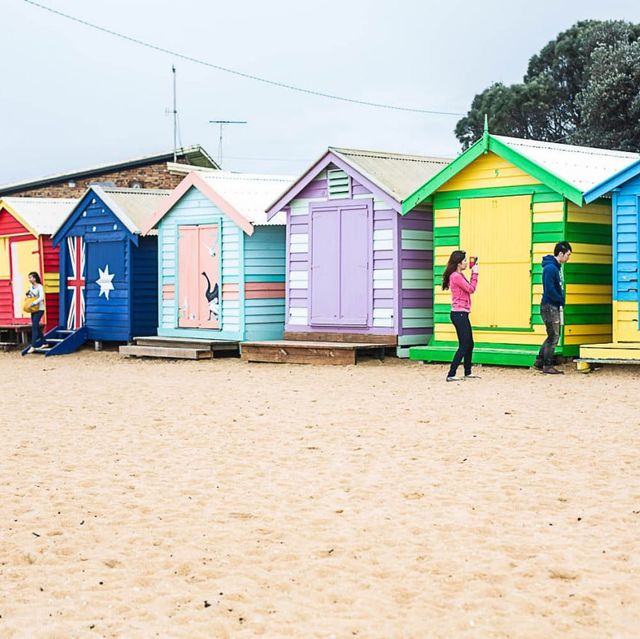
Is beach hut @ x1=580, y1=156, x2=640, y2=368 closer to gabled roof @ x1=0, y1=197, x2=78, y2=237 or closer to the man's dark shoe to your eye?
the man's dark shoe

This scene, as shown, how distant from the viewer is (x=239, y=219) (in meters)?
20.2

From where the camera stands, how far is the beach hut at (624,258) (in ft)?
51.2

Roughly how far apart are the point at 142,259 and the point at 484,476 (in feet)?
50.5

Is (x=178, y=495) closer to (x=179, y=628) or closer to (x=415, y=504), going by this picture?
(x=415, y=504)

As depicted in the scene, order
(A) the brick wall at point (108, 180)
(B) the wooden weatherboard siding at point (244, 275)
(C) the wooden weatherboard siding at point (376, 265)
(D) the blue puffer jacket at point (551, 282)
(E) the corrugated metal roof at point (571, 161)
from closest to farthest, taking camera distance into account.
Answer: (D) the blue puffer jacket at point (551, 282) → (E) the corrugated metal roof at point (571, 161) → (C) the wooden weatherboard siding at point (376, 265) → (B) the wooden weatherboard siding at point (244, 275) → (A) the brick wall at point (108, 180)

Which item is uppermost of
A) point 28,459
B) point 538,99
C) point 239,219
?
point 538,99

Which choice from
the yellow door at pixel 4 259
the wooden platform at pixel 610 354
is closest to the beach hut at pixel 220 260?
the yellow door at pixel 4 259

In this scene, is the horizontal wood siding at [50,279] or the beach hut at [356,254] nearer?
the beach hut at [356,254]

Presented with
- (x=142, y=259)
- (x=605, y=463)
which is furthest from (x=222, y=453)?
(x=142, y=259)

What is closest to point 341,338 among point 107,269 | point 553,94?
point 107,269

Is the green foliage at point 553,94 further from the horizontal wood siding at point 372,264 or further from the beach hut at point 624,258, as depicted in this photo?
the beach hut at point 624,258

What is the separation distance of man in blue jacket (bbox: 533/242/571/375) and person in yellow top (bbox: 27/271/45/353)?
1182cm

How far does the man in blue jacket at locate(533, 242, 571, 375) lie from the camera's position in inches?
599

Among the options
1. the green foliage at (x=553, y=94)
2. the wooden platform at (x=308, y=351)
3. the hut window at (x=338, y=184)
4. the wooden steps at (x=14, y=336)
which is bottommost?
the wooden steps at (x=14, y=336)
